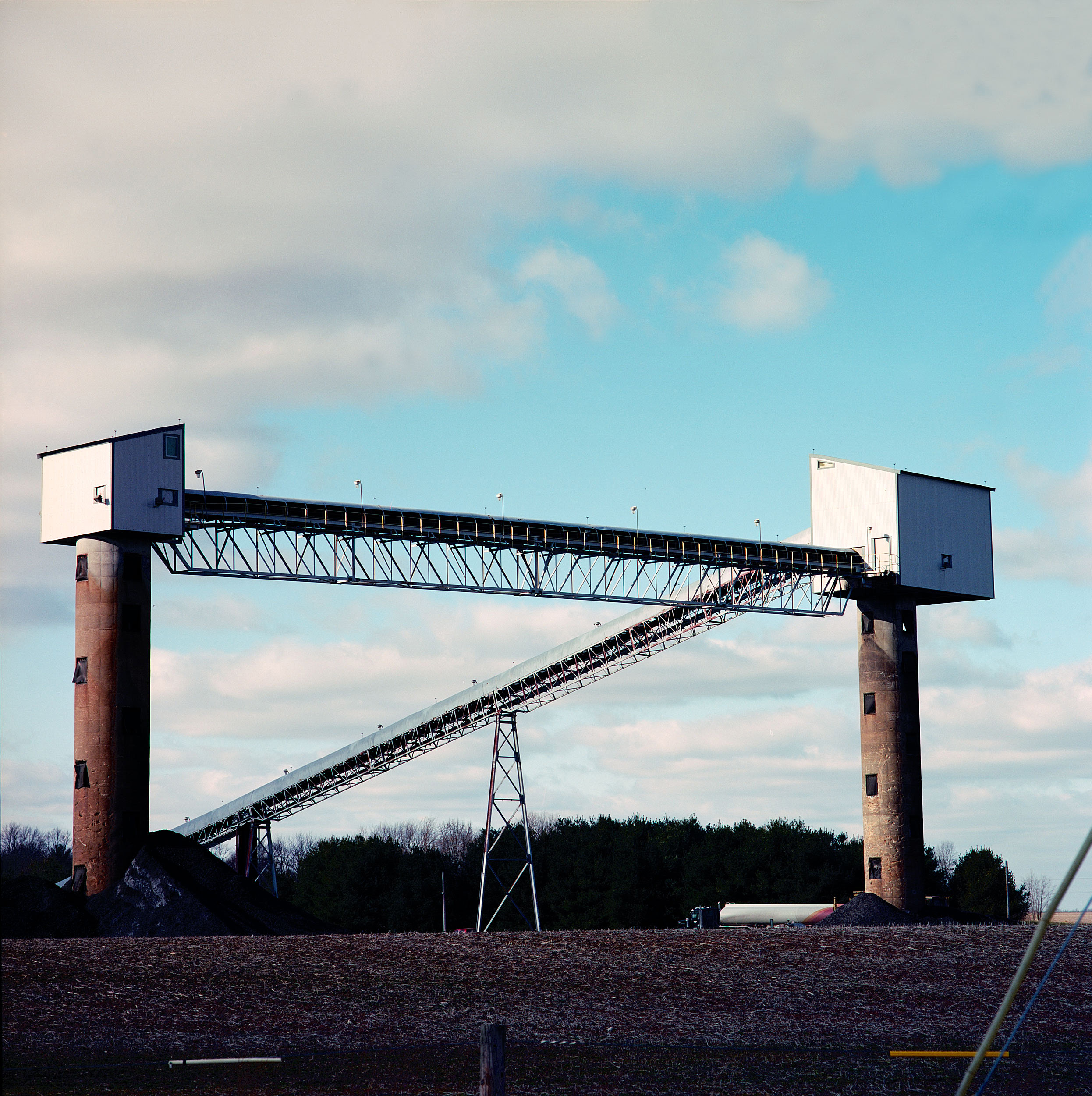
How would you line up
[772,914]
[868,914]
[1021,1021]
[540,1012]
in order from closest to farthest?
[1021,1021] → [540,1012] → [868,914] → [772,914]

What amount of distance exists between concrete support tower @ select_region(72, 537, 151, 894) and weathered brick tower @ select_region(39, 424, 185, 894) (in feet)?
0.09

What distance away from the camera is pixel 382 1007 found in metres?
24.1

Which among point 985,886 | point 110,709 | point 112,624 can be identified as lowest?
point 985,886

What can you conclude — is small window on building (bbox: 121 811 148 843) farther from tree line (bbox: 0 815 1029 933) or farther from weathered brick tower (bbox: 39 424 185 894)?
tree line (bbox: 0 815 1029 933)

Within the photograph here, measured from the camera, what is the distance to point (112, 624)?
129 feet

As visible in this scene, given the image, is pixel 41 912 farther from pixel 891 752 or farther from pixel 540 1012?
pixel 891 752

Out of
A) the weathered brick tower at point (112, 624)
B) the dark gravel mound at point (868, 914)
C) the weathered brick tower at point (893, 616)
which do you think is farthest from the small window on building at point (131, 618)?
the weathered brick tower at point (893, 616)

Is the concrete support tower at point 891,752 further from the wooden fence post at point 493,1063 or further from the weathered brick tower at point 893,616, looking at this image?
the wooden fence post at point 493,1063

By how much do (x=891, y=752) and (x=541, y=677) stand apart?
12497 mm

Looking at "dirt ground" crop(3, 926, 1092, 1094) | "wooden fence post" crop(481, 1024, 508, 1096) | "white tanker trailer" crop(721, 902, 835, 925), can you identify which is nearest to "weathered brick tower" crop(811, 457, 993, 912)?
"white tanker trailer" crop(721, 902, 835, 925)

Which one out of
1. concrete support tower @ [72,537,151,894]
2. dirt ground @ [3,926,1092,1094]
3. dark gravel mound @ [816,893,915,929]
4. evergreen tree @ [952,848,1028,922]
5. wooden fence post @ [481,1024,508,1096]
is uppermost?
concrete support tower @ [72,537,151,894]

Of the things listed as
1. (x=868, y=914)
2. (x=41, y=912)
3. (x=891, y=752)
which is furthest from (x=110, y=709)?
(x=891, y=752)

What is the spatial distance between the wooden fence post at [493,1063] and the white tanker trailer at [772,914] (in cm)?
4945

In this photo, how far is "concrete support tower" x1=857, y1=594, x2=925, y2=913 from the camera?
50.4 meters
